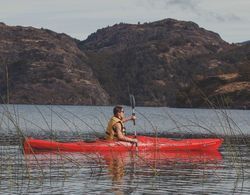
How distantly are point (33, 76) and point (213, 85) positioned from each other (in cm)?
6194

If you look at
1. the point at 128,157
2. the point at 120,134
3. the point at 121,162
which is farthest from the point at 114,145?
the point at 121,162

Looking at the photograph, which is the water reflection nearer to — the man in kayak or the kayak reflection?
the kayak reflection

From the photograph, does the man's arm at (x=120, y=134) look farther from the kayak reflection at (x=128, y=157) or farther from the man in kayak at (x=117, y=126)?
the kayak reflection at (x=128, y=157)

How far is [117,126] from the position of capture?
2603 centimetres

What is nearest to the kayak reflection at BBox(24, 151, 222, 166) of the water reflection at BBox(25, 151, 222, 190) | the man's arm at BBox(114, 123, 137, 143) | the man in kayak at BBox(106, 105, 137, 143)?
the water reflection at BBox(25, 151, 222, 190)

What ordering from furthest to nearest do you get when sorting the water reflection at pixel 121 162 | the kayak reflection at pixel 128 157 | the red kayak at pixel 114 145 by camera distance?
1. the red kayak at pixel 114 145
2. the kayak reflection at pixel 128 157
3. the water reflection at pixel 121 162

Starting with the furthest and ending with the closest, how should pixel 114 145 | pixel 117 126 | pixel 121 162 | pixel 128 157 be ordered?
pixel 114 145 < pixel 117 126 < pixel 128 157 < pixel 121 162

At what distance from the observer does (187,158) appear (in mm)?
25172

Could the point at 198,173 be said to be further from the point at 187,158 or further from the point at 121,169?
the point at 187,158

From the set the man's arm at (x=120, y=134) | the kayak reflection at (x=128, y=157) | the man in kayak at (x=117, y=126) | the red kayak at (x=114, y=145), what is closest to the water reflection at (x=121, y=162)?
the kayak reflection at (x=128, y=157)

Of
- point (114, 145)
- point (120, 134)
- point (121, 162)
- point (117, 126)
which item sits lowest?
point (121, 162)

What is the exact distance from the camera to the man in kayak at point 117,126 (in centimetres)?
2575

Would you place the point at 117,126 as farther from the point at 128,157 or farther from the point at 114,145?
the point at 128,157

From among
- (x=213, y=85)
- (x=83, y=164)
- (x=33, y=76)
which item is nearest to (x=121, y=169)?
(x=83, y=164)
